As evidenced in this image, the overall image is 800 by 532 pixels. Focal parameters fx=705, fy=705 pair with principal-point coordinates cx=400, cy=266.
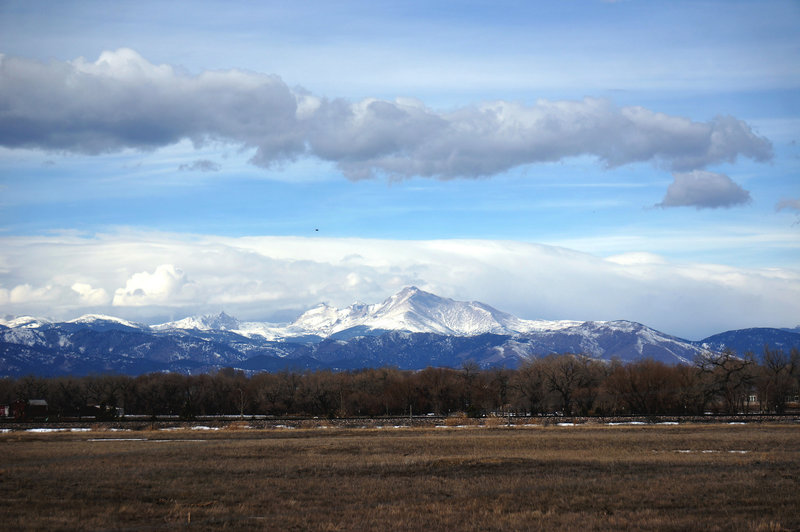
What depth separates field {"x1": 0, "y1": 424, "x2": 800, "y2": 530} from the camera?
21.6 metres

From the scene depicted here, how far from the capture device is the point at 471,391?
14575 cm

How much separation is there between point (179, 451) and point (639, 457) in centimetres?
2853

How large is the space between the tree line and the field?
60.3 m

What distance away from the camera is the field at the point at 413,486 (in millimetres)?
21562

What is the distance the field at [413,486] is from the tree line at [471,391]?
60307 millimetres

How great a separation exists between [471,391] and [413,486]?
118659 millimetres

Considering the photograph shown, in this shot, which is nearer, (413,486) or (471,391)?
(413,486)

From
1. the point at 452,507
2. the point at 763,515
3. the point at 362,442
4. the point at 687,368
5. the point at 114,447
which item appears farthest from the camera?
the point at 687,368

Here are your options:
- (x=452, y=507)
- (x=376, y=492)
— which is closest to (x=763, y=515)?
(x=452, y=507)

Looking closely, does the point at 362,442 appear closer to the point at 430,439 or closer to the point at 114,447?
the point at 430,439

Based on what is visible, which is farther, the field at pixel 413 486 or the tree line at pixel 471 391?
the tree line at pixel 471 391

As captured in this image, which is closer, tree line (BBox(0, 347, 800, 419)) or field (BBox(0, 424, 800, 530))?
field (BBox(0, 424, 800, 530))

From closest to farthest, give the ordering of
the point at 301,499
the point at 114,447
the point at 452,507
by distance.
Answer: the point at 452,507, the point at 301,499, the point at 114,447

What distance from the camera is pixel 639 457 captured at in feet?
124
